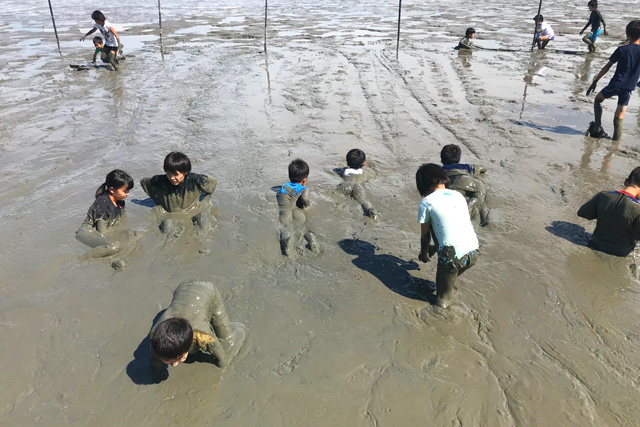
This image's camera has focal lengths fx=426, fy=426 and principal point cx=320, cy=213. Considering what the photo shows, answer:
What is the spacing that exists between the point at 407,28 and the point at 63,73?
1291 centimetres

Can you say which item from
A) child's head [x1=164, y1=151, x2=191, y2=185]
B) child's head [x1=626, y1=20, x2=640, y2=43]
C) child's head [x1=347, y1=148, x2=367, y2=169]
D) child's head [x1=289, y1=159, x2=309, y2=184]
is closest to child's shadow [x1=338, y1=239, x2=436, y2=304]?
child's head [x1=289, y1=159, x2=309, y2=184]

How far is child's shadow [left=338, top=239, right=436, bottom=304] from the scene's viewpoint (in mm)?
3705

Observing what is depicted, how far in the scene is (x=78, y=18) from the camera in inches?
859

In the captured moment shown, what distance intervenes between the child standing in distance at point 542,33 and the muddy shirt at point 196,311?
14.1 meters

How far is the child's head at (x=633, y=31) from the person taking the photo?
6.23 m

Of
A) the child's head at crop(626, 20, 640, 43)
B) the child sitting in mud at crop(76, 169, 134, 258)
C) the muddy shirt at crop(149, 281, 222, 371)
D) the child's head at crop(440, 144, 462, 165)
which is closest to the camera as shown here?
the muddy shirt at crop(149, 281, 222, 371)

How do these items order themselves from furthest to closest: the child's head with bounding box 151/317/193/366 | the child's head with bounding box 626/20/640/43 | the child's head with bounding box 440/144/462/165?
the child's head with bounding box 626/20/640/43 < the child's head with bounding box 440/144/462/165 < the child's head with bounding box 151/317/193/366

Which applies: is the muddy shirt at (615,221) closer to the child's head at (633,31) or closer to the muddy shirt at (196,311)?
the muddy shirt at (196,311)

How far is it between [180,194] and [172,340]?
8.98 ft

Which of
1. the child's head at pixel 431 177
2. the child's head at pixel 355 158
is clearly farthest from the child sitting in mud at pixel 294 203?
the child's head at pixel 431 177

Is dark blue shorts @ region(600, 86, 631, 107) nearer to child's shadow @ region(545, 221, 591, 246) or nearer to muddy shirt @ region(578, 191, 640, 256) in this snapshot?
child's shadow @ region(545, 221, 591, 246)

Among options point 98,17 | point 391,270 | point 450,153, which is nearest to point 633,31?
point 450,153

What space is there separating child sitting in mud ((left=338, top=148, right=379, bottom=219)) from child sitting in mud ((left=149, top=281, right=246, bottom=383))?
2.47 m

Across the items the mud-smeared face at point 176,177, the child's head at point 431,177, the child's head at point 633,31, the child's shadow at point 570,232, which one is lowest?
the child's shadow at point 570,232
